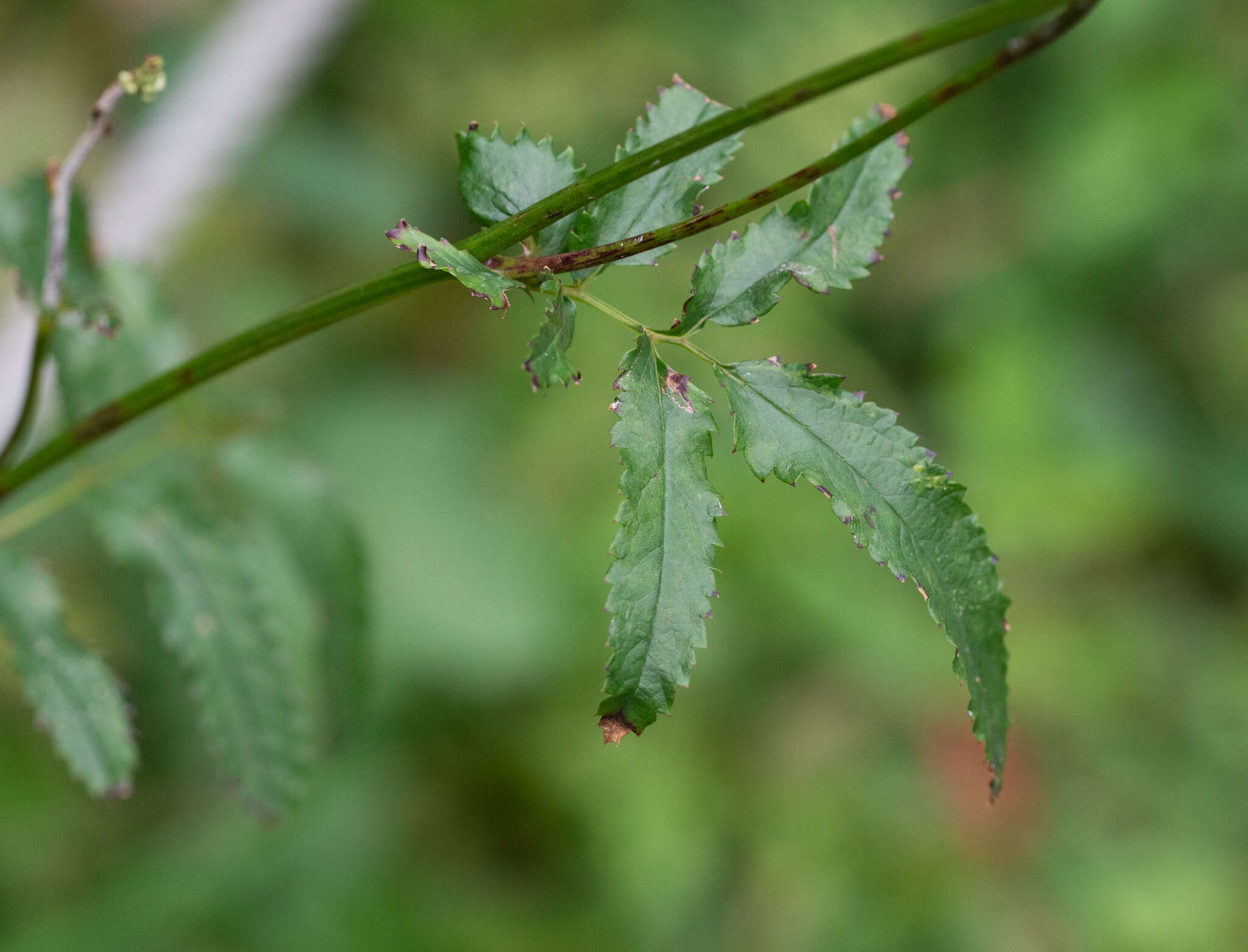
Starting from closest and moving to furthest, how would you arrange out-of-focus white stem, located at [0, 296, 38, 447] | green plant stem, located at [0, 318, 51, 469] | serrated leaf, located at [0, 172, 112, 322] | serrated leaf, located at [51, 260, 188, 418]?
green plant stem, located at [0, 318, 51, 469], serrated leaf, located at [0, 172, 112, 322], serrated leaf, located at [51, 260, 188, 418], out-of-focus white stem, located at [0, 296, 38, 447]

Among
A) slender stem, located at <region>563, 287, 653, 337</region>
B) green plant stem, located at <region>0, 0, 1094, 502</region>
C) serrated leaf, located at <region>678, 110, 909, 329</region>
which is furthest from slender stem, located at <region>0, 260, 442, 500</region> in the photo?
serrated leaf, located at <region>678, 110, 909, 329</region>

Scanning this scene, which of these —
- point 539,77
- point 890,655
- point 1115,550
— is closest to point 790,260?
point 890,655

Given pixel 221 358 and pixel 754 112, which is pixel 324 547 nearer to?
pixel 221 358

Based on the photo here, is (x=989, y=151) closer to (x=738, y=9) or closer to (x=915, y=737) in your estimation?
(x=738, y=9)

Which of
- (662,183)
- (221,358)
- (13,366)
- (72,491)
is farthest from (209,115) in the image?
(662,183)

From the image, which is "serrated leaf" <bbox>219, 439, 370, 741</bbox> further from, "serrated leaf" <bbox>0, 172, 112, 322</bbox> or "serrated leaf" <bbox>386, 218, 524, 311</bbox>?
"serrated leaf" <bbox>386, 218, 524, 311</bbox>

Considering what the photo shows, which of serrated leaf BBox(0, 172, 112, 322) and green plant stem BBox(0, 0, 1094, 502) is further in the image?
serrated leaf BBox(0, 172, 112, 322)
